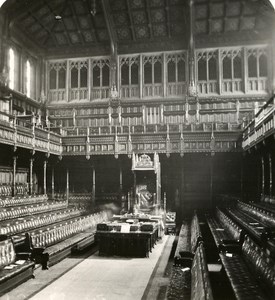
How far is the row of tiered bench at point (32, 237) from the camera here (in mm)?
5721

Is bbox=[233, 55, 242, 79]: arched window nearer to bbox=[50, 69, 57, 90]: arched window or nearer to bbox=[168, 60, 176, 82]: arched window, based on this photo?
Result: bbox=[168, 60, 176, 82]: arched window

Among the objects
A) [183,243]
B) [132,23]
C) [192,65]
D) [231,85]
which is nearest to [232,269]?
[183,243]

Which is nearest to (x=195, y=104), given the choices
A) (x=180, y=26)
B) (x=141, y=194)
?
(x=180, y=26)

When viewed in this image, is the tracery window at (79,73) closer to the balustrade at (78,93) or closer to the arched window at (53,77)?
the balustrade at (78,93)

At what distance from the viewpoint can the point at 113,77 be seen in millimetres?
20031

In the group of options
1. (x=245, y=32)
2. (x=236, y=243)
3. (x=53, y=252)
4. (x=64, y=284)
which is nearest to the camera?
(x=64, y=284)

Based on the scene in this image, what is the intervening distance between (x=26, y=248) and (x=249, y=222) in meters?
5.13

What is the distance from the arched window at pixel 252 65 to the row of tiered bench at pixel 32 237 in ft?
39.9

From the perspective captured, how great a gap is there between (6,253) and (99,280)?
69.0 inches

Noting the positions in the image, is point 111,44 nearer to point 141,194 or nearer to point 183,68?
point 183,68

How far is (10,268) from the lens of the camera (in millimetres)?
5598

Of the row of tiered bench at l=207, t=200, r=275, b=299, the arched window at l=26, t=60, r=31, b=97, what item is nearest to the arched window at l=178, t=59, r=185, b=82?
the arched window at l=26, t=60, r=31, b=97

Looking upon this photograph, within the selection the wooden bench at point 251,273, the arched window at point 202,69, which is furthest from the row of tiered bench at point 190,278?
the arched window at point 202,69

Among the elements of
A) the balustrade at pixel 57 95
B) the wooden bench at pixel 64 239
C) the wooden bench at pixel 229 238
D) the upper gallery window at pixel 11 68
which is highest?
the upper gallery window at pixel 11 68
